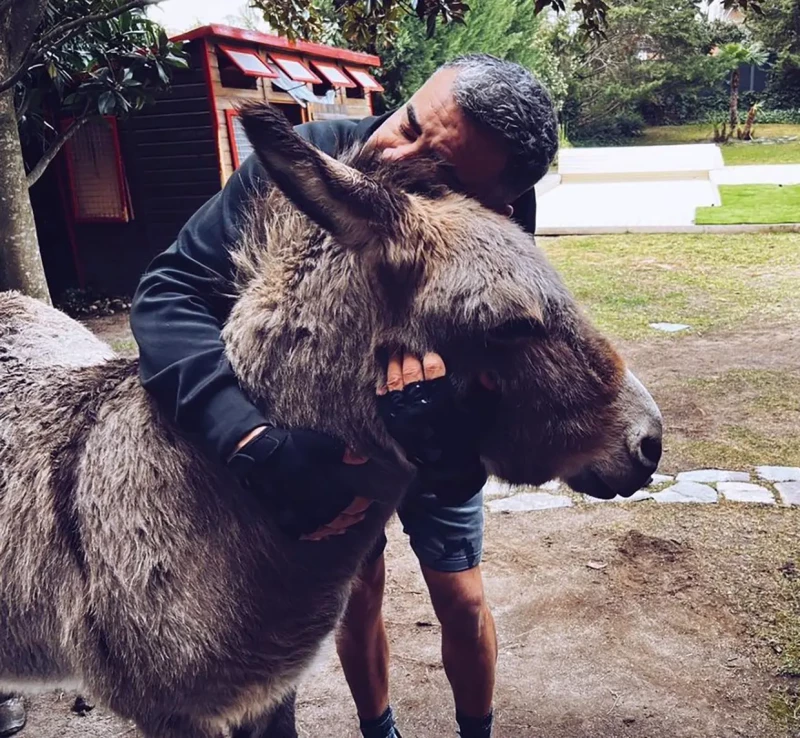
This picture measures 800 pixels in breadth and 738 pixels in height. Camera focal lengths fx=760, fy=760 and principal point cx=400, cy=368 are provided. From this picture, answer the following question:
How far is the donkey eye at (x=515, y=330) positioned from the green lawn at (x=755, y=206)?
14040mm

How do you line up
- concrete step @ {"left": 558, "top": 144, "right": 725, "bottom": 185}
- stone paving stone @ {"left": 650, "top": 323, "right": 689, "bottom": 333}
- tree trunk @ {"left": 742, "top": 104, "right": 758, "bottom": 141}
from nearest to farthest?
stone paving stone @ {"left": 650, "top": 323, "right": 689, "bottom": 333}, concrete step @ {"left": 558, "top": 144, "right": 725, "bottom": 185}, tree trunk @ {"left": 742, "top": 104, "right": 758, "bottom": 141}

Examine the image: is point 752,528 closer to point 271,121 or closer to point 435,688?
point 435,688

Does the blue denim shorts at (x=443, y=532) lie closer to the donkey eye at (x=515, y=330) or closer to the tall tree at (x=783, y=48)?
the donkey eye at (x=515, y=330)

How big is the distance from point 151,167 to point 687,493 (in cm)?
911

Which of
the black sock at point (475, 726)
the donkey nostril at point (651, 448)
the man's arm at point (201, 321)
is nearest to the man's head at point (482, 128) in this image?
the man's arm at point (201, 321)

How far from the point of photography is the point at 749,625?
Result: 355cm

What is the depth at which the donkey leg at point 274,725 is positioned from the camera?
7.53 ft

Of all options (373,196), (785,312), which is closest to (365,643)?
(373,196)

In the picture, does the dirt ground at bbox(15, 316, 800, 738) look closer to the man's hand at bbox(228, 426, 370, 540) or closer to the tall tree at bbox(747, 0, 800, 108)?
the man's hand at bbox(228, 426, 370, 540)

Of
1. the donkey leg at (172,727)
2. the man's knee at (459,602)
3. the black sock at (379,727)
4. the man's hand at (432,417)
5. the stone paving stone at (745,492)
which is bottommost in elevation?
the stone paving stone at (745,492)

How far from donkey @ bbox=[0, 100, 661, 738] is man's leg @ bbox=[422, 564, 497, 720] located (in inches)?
25.6

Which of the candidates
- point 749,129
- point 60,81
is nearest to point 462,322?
point 60,81

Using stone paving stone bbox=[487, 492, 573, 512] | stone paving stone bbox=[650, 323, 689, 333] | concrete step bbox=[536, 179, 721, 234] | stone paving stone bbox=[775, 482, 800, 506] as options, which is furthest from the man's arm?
concrete step bbox=[536, 179, 721, 234]

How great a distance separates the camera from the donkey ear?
1.46 metres
